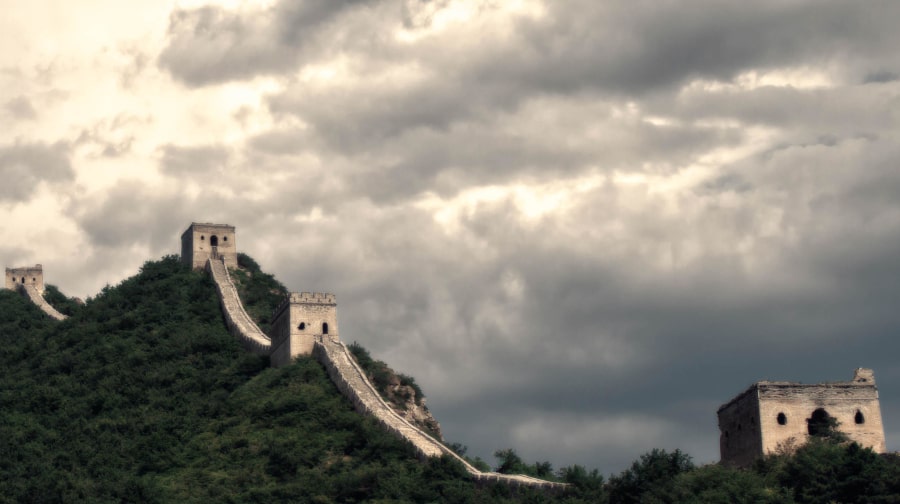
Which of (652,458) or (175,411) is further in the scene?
(175,411)

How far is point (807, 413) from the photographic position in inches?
2448

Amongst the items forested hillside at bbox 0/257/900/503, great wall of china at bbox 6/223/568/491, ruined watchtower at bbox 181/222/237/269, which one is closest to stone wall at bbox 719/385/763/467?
forested hillside at bbox 0/257/900/503

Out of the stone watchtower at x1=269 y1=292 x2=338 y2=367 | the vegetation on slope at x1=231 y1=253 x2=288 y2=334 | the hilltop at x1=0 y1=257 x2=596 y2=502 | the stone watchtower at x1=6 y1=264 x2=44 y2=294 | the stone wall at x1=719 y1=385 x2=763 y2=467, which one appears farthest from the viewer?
the stone watchtower at x1=6 y1=264 x2=44 y2=294

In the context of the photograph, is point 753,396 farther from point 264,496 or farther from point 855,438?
point 264,496

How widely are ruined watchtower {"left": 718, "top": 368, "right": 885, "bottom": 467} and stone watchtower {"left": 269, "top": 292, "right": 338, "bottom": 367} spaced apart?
2651 centimetres

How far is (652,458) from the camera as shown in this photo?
63.2 metres

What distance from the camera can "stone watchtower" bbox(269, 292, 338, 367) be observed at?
82562 mm

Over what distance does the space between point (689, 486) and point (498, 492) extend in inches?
333

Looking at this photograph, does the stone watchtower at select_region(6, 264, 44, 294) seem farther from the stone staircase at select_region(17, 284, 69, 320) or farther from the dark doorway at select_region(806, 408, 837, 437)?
the dark doorway at select_region(806, 408, 837, 437)

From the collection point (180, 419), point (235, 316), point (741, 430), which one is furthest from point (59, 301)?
point (741, 430)

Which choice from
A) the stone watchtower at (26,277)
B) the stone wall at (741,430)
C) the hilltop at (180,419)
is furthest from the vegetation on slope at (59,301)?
the stone wall at (741,430)

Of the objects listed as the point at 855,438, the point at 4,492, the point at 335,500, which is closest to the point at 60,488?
the point at 4,492

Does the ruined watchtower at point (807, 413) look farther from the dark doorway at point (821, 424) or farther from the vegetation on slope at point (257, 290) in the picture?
the vegetation on slope at point (257, 290)

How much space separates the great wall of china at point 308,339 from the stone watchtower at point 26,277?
94.0 ft
